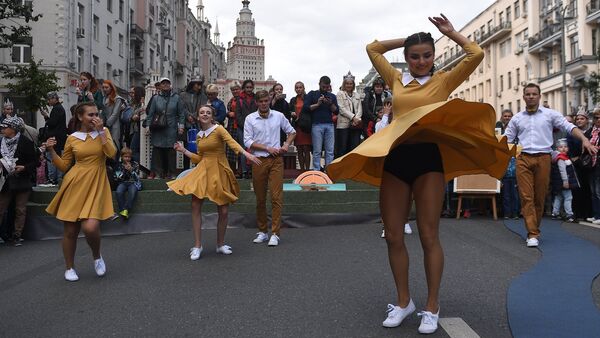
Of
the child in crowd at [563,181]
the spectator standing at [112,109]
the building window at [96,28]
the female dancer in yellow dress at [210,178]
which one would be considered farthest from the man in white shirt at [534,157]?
the building window at [96,28]

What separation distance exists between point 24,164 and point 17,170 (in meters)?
0.19

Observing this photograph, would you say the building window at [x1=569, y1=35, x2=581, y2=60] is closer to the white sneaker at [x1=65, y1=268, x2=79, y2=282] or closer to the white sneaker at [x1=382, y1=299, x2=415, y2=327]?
the white sneaker at [x1=65, y1=268, x2=79, y2=282]

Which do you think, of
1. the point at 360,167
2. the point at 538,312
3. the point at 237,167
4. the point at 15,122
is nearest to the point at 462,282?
the point at 538,312

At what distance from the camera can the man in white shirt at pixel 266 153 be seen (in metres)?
8.47

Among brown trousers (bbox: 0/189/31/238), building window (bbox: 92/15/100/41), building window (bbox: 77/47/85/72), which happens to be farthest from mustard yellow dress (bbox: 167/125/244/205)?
building window (bbox: 92/15/100/41)

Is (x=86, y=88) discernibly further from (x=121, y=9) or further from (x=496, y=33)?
(x=496, y=33)

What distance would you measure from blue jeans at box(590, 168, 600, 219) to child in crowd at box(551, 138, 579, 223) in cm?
26

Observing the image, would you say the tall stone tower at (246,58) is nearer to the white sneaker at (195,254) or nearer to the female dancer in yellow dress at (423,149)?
the white sneaker at (195,254)

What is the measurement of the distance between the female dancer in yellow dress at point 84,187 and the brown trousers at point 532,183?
17.5ft

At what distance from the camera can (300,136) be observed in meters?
13.6

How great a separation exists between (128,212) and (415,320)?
7067mm

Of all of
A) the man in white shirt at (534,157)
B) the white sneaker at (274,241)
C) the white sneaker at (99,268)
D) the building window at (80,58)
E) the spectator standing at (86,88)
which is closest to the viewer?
the white sneaker at (99,268)

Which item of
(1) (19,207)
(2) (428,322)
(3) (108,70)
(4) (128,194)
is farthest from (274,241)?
(3) (108,70)

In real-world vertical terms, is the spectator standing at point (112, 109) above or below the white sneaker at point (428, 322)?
above
